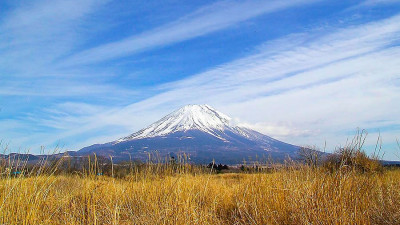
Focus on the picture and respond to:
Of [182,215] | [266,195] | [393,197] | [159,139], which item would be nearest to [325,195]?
[266,195]

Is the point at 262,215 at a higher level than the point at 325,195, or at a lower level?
lower

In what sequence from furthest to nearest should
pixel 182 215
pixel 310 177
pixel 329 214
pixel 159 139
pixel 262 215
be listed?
pixel 159 139, pixel 310 177, pixel 262 215, pixel 182 215, pixel 329 214

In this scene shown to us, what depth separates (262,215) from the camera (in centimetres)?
453

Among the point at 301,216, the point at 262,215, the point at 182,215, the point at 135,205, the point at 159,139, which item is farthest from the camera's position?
the point at 159,139

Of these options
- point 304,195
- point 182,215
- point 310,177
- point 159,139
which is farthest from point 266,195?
point 159,139

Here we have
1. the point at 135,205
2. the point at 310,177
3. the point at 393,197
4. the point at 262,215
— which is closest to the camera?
the point at 262,215

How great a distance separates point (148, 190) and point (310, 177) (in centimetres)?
315

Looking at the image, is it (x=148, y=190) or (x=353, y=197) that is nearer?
(x=353, y=197)

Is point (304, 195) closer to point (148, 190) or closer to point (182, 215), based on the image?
point (182, 215)

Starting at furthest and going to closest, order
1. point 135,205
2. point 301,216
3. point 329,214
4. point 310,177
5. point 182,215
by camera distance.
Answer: point 135,205 → point 310,177 → point 182,215 → point 301,216 → point 329,214

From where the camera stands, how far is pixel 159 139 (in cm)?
16950

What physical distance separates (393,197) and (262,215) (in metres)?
2.62

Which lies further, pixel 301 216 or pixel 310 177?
pixel 310 177

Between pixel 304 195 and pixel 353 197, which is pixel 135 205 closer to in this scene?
pixel 304 195
